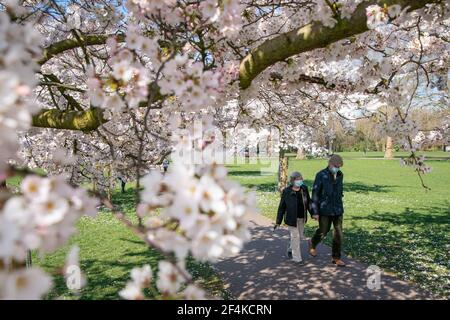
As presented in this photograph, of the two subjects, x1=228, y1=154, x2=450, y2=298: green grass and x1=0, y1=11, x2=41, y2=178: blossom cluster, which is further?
x1=228, y1=154, x2=450, y2=298: green grass

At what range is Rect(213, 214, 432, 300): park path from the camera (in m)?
5.40

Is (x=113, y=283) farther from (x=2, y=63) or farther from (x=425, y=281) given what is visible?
(x=2, y=63)

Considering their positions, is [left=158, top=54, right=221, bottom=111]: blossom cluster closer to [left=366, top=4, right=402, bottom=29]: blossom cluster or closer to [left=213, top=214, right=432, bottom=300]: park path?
[left=366, top=4, right=402, bottom=29]: blossom cluster

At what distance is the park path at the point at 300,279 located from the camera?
17.7 ft

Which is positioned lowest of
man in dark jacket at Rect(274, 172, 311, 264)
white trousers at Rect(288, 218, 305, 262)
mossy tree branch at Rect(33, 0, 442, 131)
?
white trousers at Rect(288, 218, 305, 262)

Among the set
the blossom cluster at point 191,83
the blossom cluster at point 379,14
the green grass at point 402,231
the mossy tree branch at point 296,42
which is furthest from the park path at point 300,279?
the blossom cluster at point 191,83

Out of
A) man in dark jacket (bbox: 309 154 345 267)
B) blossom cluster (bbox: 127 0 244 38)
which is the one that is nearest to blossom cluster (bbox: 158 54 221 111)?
blossom cluster (bbox: 127 0 244 38)

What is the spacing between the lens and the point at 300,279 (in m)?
5.98

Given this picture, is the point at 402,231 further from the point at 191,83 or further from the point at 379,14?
the point at 191,83

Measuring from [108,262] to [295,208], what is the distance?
389cm

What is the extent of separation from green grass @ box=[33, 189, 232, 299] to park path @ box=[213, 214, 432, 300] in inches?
14.6

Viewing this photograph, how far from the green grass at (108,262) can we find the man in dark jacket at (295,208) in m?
1.53
